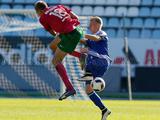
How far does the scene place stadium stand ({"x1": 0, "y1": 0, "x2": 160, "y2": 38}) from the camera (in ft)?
142

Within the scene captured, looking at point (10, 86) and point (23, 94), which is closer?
point (23, 94)

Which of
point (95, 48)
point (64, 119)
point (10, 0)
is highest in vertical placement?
point (95, 48)

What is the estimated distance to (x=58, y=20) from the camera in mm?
10414

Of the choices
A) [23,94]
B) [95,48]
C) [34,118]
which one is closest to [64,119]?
[34,118]

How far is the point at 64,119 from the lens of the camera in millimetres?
11164

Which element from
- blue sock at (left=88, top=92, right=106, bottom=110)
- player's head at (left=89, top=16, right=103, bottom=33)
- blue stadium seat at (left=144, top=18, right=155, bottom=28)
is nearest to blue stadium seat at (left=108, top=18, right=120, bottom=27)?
blue stadium seat at (left=144, top=18, right=155, bottom=28)

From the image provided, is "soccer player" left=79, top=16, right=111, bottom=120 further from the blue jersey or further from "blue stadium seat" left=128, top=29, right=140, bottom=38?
"blue stadium seat" left=128, top=29, right=140, bottom=38

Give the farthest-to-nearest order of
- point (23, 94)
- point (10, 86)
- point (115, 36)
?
point (115, 36), point (10, 86), point (23, 94)

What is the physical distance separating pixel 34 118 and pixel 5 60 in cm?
2581

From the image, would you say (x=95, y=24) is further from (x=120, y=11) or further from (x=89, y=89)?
(x=120, y=11)

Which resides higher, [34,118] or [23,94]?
[34,118]

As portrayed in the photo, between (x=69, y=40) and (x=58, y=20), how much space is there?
14.1 inches

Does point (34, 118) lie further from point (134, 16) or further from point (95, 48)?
→ point (134, 16)

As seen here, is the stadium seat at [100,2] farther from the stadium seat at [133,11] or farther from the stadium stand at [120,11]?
the stadium seat at [133,11]
